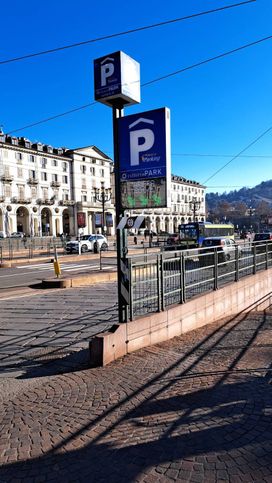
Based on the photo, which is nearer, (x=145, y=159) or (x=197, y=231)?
(x=145, y=159)

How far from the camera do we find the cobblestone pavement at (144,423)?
2.86m

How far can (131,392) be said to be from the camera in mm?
4297

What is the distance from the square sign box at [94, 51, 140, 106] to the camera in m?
5.95

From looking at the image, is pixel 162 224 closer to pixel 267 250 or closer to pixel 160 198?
pixel 267 250

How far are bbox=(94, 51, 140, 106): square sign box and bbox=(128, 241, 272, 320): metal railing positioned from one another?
8.71 feet

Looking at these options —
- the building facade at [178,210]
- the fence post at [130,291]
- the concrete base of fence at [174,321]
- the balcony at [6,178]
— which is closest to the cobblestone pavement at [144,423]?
the concrete base of fence at [174,321]

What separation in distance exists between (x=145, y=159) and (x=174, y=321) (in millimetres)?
3069

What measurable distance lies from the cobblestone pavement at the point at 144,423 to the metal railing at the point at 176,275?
1.09 m

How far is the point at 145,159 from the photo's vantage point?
19.2ft

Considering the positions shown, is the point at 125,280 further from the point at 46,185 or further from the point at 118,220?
the point at 46,185

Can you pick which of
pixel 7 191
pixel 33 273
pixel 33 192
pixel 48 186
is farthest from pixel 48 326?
pixel 48 186

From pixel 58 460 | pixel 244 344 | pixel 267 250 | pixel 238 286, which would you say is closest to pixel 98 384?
pixel 58 460

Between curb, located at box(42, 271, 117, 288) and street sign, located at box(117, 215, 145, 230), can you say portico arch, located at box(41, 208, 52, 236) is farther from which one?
street sign, located at box(117, 215, 145, 230)

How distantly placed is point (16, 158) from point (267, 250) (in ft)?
221
